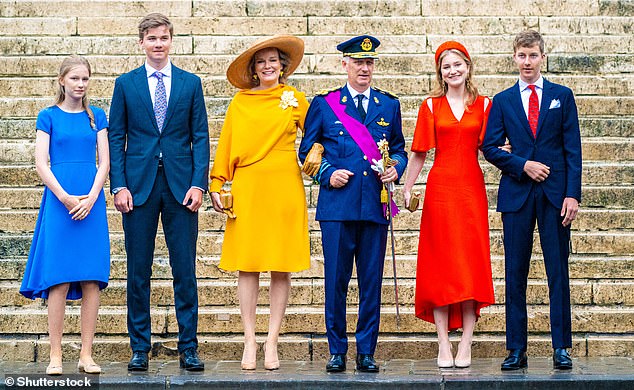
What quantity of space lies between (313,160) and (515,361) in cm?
186

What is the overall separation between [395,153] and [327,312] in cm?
116

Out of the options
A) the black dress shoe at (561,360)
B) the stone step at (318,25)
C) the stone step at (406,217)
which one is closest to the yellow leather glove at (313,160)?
the stone step at (406,217)

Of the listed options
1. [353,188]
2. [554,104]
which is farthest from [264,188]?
[554,104]

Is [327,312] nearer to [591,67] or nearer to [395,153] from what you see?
[395,153]

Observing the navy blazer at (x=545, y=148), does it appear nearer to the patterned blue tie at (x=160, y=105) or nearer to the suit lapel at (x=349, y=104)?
the suit lapel at (x=349, y=104)

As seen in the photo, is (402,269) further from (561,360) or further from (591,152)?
(591,152)

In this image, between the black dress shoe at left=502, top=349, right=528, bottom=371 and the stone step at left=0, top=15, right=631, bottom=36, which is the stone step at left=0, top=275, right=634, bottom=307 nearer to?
the black dress shoe at left=502, top=349, right=528, bottom=371

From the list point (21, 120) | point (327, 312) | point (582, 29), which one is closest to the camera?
point (327, 312)

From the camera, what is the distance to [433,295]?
347 inches

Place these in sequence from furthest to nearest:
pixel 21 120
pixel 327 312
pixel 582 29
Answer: pixel 582 29
pixel 21 120
pixel 327 312

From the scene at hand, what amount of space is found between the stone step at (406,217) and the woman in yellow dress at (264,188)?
64.0 inches

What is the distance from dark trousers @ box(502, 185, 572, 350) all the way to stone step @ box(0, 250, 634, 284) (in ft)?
3.92

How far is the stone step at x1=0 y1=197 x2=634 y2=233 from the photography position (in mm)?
10297

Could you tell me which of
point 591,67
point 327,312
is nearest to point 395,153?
point 327,312
